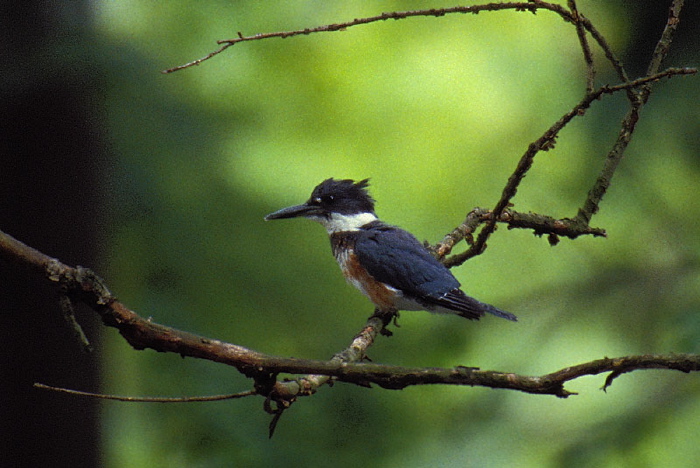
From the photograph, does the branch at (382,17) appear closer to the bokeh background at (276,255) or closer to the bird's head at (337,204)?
the bokeh background at (276,255)

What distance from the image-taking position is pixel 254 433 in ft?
10.3

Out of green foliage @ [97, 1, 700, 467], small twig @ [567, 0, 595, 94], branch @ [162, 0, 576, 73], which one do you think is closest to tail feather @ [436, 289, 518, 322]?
green foliage @ [97, 1, 700, 467]

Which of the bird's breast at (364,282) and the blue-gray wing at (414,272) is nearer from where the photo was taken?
the blue-gray wing at (414,272)

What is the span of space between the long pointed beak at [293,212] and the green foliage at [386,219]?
13.4 inches

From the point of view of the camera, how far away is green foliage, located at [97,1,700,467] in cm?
314

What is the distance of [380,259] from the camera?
3.23m

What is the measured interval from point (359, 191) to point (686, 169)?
1.48m

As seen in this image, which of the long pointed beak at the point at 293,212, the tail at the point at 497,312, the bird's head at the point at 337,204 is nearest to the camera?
the tail at the point at 497,312

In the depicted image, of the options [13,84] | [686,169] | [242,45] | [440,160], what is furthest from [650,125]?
[13,84]

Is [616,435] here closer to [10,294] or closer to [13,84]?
[10,294]

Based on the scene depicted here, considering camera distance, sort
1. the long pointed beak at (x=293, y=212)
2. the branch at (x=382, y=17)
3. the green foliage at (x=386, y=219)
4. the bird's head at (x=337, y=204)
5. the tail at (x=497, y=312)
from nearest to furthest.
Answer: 1. the branch at (x=382, y=17)
2. the tail at (x=497, y=312)
3. the green foliage at (x=386, y=219)
4. the long pointed beak at (x=293, y=212)
5. the bird's head at (x=337, y=204)

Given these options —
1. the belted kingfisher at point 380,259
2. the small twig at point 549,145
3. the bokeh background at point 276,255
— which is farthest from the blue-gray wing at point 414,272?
the bokeh background at point 276,255

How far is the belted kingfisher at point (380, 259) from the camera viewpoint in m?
2.93

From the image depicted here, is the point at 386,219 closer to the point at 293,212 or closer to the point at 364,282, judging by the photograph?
the point at 293,212
